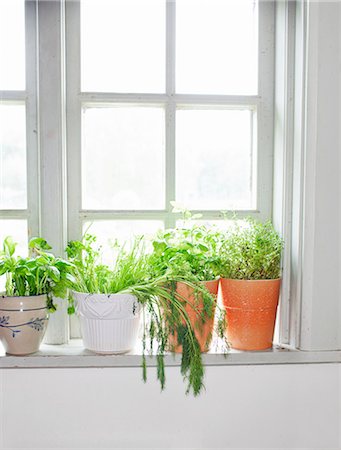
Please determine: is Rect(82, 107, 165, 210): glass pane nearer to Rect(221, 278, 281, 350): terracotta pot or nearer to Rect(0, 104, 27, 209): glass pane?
Rect(0, 104, 27, 209): glass pane

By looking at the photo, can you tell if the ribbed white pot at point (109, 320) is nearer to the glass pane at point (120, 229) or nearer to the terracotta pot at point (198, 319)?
the terracotta pot at point (198, 319)

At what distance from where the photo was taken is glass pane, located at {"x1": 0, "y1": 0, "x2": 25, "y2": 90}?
1711 mm

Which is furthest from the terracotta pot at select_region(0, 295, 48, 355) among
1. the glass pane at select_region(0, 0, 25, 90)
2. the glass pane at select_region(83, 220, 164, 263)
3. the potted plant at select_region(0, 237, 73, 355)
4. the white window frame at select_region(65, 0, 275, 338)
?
the glass pane at select_region(0, 0, 25, 90)

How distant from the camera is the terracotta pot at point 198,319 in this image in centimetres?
150

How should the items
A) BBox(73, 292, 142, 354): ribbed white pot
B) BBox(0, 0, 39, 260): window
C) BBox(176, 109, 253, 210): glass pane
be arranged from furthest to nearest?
BBox(176, 109, 253, 210): glass pane
BBox(0, 0, 39, 260): window
BBox(73, 292, 142, 354): ribbed white pot

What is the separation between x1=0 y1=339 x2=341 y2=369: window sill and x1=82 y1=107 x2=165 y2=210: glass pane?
1.77ft

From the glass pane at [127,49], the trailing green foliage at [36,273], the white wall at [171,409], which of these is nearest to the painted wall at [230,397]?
the white wall at [171,409]

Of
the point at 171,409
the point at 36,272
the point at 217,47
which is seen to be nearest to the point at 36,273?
the point at 36,272

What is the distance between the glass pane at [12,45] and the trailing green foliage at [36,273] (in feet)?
1.94

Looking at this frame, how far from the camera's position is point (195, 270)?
1547 mm

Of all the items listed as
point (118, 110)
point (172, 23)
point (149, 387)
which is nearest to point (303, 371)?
point (149, 387)

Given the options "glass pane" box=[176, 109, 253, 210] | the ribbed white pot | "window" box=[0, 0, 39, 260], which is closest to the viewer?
the ribbed white pot

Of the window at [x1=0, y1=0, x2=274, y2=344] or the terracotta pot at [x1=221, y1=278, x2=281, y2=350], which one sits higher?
the window at [x1=0, y1=0, x2=274, y2=344]

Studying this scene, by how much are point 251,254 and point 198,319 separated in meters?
0.27
